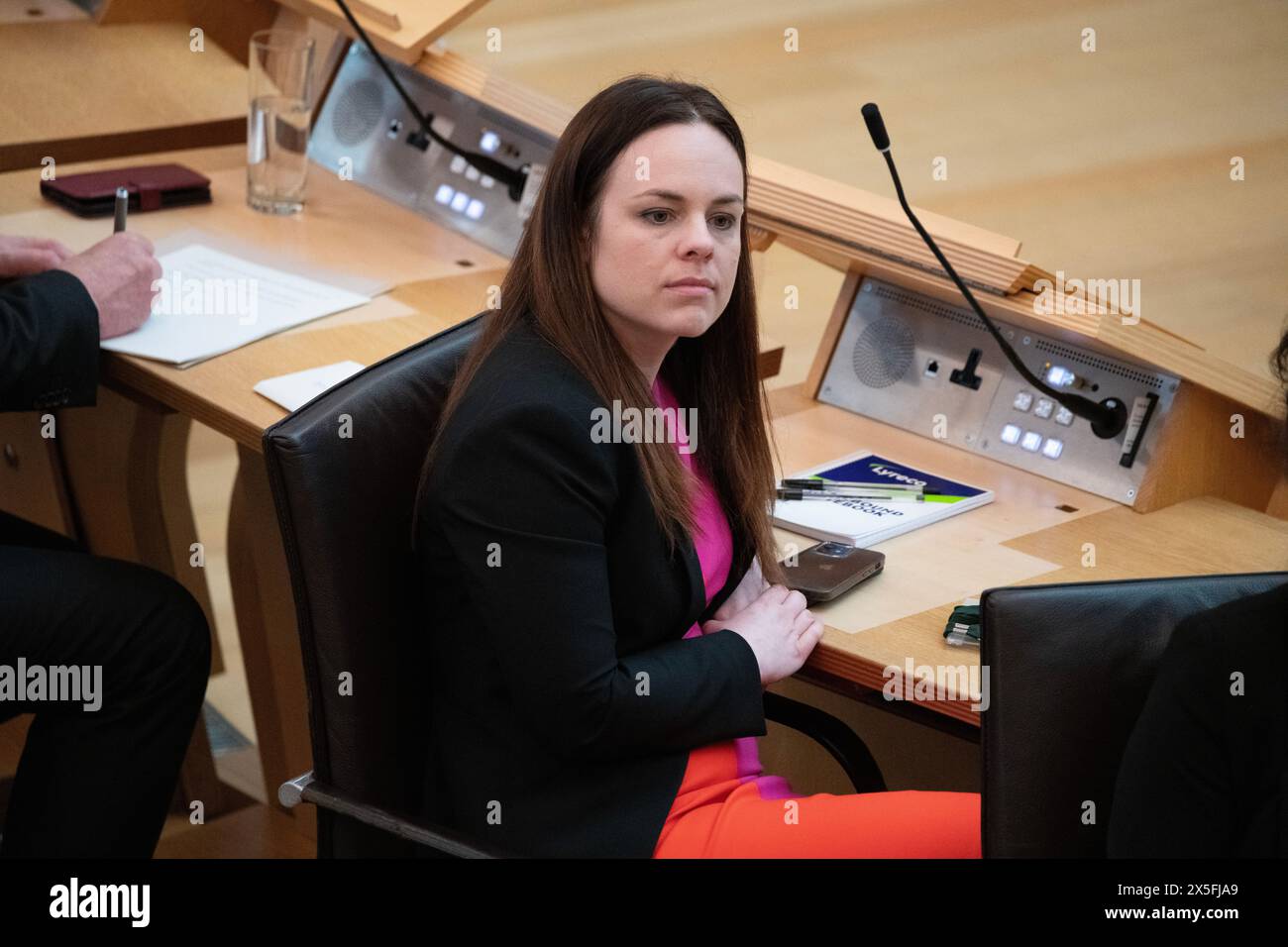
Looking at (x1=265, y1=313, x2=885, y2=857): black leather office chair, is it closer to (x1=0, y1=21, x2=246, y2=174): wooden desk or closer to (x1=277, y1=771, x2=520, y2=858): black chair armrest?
(x1=277, y1=771, x2=520, y2=858): black chair armrest

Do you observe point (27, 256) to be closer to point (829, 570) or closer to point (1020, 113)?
point (829, 570)

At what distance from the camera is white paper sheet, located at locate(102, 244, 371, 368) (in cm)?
220

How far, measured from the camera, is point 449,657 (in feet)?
5.28

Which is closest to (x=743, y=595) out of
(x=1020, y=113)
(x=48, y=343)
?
(x=48, y=343)

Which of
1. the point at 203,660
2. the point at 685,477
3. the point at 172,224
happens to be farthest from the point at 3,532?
the point at 685,477

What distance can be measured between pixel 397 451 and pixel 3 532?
797 mm

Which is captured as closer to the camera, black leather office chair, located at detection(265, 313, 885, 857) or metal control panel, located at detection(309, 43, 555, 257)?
black leather office chair, located at detection(265, 313, 885, 857)

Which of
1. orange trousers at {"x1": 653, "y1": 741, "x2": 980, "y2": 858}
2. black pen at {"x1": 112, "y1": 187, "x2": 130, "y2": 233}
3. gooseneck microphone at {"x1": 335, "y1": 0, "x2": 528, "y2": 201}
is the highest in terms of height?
gooseneck microphone at {"x1": 335, "y1": 0, "x2": 528, "y2": 201}

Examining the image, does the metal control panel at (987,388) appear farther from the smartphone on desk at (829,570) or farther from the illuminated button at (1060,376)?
the smartphone on desk at (829,570)

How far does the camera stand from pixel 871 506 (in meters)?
2.00

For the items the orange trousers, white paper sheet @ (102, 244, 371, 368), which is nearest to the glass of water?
white paper sheet @ (102, 244, 371, 368)

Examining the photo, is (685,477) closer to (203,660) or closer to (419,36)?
(203,660)

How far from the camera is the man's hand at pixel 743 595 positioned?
1.73m
